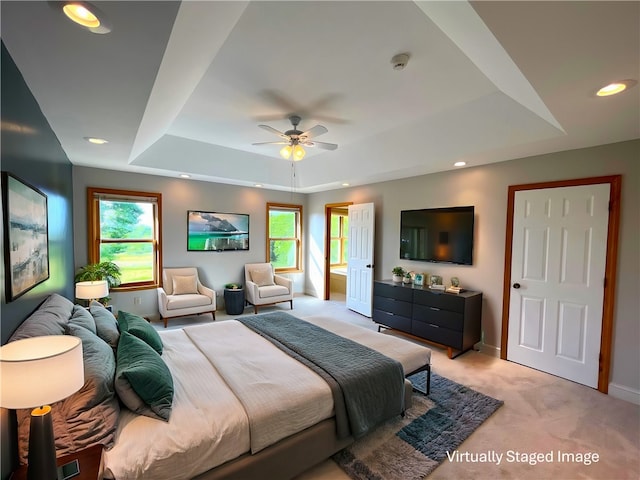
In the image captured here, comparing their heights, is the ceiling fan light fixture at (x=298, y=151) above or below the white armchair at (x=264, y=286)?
above

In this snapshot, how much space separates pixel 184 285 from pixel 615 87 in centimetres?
539

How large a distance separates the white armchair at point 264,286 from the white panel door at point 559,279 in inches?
142

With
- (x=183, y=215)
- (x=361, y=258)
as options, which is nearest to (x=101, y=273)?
(x=183, y=215)

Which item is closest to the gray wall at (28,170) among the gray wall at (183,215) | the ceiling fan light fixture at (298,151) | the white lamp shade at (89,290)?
the white lamp shade at (89,290)

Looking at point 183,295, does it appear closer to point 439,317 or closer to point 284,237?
point 284,237

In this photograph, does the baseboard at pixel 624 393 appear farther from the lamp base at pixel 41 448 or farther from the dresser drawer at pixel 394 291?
the lamp base at pixel 41 448

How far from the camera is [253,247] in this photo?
19.6 feet

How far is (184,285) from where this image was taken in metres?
4.90

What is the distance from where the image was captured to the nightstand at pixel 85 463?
1.18m

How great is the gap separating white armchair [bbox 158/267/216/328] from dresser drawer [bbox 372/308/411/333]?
2.63 m

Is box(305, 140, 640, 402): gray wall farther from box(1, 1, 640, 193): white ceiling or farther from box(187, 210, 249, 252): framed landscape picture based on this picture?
box(187, 210, 249, 252): framed landscape picture

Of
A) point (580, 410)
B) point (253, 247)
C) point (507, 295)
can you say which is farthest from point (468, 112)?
point (253, 247)

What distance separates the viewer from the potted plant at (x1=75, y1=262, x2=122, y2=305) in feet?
13.2

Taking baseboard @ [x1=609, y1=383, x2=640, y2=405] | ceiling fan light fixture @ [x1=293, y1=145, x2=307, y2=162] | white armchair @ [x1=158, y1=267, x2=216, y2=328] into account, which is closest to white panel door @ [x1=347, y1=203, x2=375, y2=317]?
ceiling fan light fixture @ [x1=293, y1=145, x2=307, y2=162]
